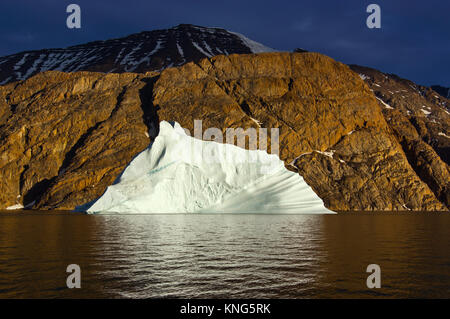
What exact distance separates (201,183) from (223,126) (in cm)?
6678

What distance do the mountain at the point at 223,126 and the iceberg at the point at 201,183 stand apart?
55.8 metres

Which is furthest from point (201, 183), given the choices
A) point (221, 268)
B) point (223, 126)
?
point (223, 126)

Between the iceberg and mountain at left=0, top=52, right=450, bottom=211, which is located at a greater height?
mountain at left=0, top=52, right=450, bottom=211

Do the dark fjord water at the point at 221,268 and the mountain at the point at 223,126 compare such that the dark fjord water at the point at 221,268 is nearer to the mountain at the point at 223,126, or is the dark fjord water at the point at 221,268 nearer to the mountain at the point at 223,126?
the mountain at the point at 223,126

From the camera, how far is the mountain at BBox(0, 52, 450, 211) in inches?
4528

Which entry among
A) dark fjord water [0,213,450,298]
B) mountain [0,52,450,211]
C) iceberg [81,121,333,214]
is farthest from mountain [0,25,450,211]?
dark fjord water [0,213,450,298]

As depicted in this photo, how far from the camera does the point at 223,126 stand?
120125 millimetres

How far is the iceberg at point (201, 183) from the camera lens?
52.4m

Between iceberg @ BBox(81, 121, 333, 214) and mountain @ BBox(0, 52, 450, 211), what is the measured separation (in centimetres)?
5576

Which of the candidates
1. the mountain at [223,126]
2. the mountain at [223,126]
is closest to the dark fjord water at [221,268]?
the mountain at [223,126]

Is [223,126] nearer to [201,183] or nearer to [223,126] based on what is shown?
[223,126]

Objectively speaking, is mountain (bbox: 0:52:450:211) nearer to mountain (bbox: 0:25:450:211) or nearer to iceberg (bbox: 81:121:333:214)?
mountain (bbox: 0:25:450:211)
